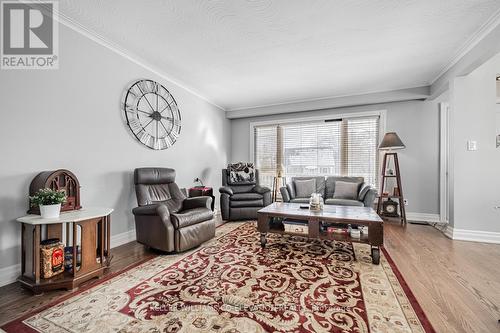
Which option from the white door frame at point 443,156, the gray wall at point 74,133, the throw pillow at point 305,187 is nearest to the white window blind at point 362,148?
the throw pillow at point 305,187

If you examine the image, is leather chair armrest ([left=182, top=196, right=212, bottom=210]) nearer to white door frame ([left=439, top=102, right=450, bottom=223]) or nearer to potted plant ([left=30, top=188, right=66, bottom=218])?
potted plant ([left=30, top=188, right=66, bottom=218])

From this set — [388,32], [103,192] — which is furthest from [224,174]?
[388,32]

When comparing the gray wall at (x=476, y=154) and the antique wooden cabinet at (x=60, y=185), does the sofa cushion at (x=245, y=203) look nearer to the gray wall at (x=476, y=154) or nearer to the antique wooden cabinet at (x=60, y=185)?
the antique wooden cabinet at (x=60, y=185)

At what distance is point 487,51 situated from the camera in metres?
2.42

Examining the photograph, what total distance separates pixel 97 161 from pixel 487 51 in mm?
4697

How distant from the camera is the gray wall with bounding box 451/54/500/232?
2.88 meters

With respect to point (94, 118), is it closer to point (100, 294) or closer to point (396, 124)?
point (100, 294)

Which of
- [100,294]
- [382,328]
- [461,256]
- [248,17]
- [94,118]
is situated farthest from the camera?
[94,118]

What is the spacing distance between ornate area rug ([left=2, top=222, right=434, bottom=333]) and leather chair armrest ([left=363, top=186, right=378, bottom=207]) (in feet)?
4.34

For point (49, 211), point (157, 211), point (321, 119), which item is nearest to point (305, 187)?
point (321, 119)

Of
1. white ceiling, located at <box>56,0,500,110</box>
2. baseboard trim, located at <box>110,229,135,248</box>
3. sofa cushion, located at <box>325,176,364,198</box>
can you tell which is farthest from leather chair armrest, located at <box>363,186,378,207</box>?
baseboard trim, located at <box>110,229,135,248</box>

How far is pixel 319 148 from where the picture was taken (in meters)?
4.90

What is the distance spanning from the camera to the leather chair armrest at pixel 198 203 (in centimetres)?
301

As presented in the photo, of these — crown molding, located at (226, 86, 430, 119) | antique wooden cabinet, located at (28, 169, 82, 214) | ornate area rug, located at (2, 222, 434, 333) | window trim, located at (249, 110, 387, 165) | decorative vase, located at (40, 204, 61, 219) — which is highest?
crown molding, located at (226, 86, 430, 119)
